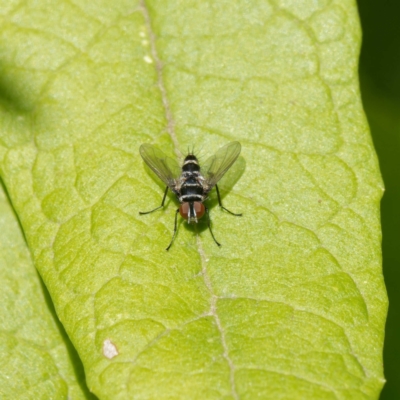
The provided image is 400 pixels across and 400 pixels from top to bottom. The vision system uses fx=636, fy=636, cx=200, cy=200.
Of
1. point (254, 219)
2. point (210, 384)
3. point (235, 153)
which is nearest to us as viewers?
point (210, 384)

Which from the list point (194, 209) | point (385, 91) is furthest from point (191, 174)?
point (385, 91)

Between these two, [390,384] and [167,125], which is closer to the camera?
[167,125]

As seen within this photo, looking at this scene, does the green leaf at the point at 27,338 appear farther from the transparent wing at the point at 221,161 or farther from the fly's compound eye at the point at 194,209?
the transparent wing at the point at 221,161

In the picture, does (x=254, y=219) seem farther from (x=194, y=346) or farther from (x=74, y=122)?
(x=74, y=122)

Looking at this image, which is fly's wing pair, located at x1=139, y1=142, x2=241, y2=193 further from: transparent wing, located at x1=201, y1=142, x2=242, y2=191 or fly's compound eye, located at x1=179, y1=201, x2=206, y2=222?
fly's compound eye, located at x1=179, y1=201, x2=206, y2=222

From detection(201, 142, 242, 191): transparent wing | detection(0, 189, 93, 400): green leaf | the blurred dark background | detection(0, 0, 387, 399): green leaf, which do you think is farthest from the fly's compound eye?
the blurred dark background

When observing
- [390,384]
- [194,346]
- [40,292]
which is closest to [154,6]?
[40,292]

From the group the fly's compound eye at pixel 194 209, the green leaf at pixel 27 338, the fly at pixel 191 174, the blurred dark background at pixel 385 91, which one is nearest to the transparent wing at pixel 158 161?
the fly at pixel 191 174
